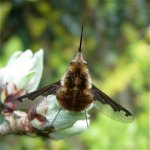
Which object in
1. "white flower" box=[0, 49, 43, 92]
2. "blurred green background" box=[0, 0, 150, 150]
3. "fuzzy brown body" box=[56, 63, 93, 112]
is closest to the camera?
"fuzzy brown body" box=[56, 63, 93, 112]

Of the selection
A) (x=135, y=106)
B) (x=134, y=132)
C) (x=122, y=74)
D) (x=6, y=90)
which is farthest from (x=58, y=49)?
(x=6, y=90)

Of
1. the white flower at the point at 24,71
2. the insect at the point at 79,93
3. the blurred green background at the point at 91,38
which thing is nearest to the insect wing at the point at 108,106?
the insect at the point at 79,93

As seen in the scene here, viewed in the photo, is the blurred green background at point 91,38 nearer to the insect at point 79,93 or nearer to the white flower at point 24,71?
the white flower at point 24,71

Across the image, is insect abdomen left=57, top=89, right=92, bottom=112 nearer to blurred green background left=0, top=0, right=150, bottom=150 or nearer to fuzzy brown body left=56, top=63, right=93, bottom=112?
fuzzy brown body left=56, top=63, right=93, bottom=112

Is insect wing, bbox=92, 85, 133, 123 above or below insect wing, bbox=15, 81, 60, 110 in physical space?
below

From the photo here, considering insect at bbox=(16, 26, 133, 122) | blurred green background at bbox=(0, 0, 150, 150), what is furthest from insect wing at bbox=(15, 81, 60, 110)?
blurred green background at bbox=(0, 0, 150, 150)

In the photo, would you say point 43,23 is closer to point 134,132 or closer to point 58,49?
point 58,49

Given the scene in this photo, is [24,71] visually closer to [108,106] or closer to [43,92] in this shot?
[43,92]
